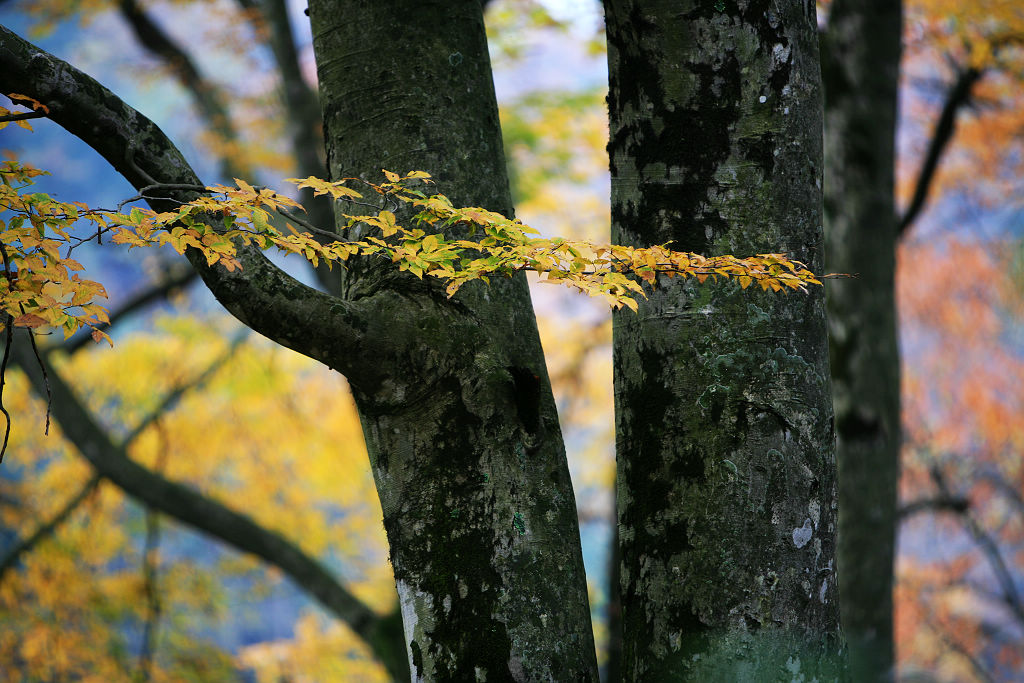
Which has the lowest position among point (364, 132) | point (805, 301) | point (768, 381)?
point (768, 381)

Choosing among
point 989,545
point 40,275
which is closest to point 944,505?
point 989,545

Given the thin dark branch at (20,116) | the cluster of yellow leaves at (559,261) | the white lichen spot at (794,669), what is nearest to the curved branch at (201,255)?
the thin dark branch at (20,116)

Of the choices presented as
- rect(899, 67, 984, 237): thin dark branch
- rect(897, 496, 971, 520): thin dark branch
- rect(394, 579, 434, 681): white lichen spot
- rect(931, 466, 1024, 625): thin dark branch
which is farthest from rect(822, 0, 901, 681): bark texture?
rect(931, 466, 1024, 625): thin dark branch

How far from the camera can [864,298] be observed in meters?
5.30

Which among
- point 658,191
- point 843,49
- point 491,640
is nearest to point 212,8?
point 843,49

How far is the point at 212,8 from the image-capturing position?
329 inches

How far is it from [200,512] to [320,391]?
6.29 m

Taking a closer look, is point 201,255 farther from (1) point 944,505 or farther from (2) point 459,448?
(1) point 944,505

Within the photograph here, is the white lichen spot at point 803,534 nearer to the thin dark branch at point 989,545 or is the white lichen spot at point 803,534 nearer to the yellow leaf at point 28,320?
the yellow leaf at point 28,320

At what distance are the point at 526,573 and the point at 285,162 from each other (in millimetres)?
8621

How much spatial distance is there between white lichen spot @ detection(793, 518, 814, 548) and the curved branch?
1.16 m

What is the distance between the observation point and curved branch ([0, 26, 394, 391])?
2.08 metres

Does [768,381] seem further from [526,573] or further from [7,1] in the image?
[7,1]

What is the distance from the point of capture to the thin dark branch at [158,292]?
8633mm
